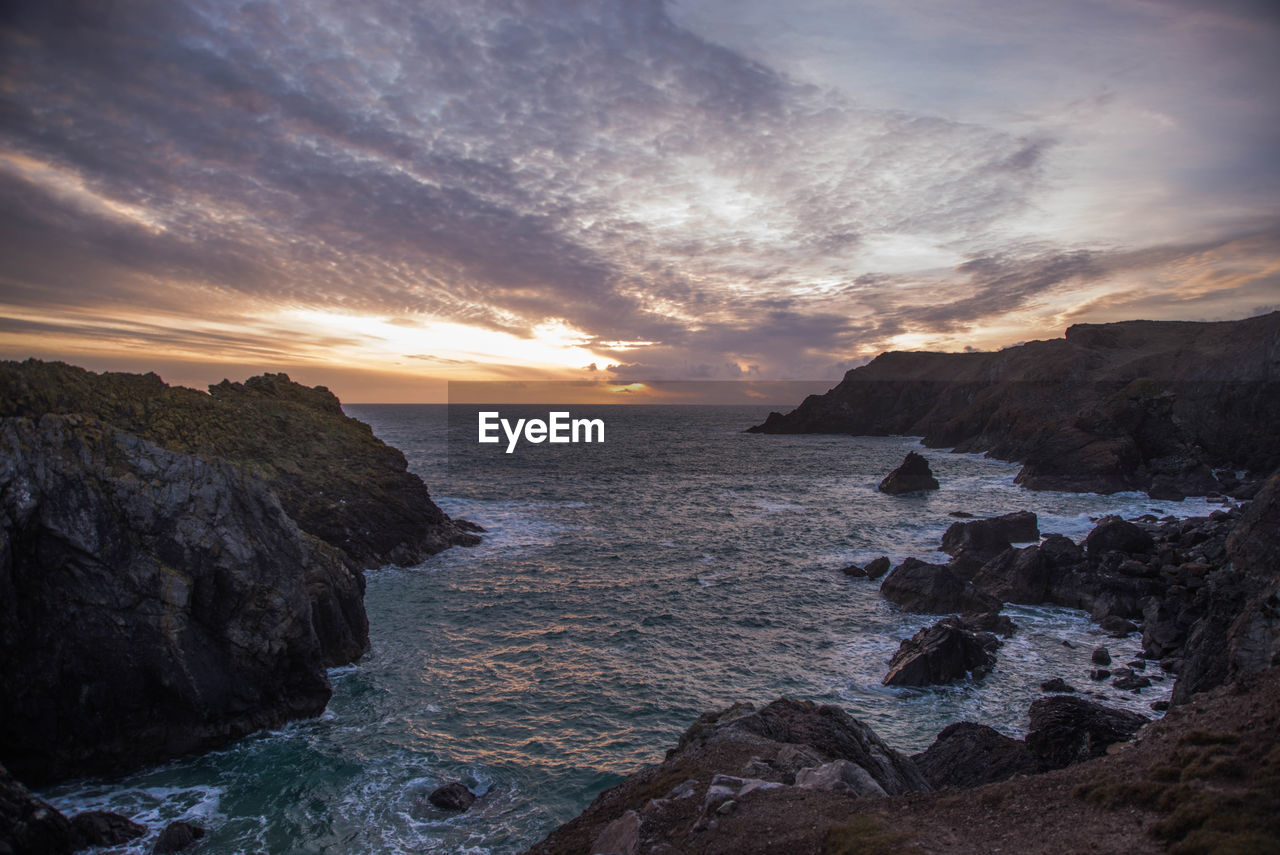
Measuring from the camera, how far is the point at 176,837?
18.4 metres

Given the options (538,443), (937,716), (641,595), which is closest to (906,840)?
(937,716)

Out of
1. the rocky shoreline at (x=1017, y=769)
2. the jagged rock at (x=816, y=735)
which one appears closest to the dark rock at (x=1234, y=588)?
the rocky shoreline at (x=1017, y=769)

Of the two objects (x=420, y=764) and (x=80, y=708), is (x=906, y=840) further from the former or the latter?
(x=80, y=708)

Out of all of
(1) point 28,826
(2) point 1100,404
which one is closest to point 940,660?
(1) point 28,826

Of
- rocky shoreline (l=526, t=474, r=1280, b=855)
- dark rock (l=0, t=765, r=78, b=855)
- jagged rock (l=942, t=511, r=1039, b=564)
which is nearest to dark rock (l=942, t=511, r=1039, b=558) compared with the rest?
jagged rock (l=942, t=511, r=1039, b=564)

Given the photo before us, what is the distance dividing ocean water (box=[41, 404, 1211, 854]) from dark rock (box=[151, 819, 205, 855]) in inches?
25.6

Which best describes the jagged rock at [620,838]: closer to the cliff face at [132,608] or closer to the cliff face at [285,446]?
the cliff face at [132,608]

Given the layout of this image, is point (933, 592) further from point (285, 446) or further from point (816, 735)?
point (285, 446)

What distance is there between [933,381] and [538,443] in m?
106

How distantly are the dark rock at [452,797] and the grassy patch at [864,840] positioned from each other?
1372cm

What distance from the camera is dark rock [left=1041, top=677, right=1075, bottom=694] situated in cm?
2745

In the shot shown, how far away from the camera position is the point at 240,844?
61.7ft

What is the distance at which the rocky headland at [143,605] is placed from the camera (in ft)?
70.3

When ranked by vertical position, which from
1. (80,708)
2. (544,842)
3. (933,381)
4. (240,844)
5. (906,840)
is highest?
(933,381)
